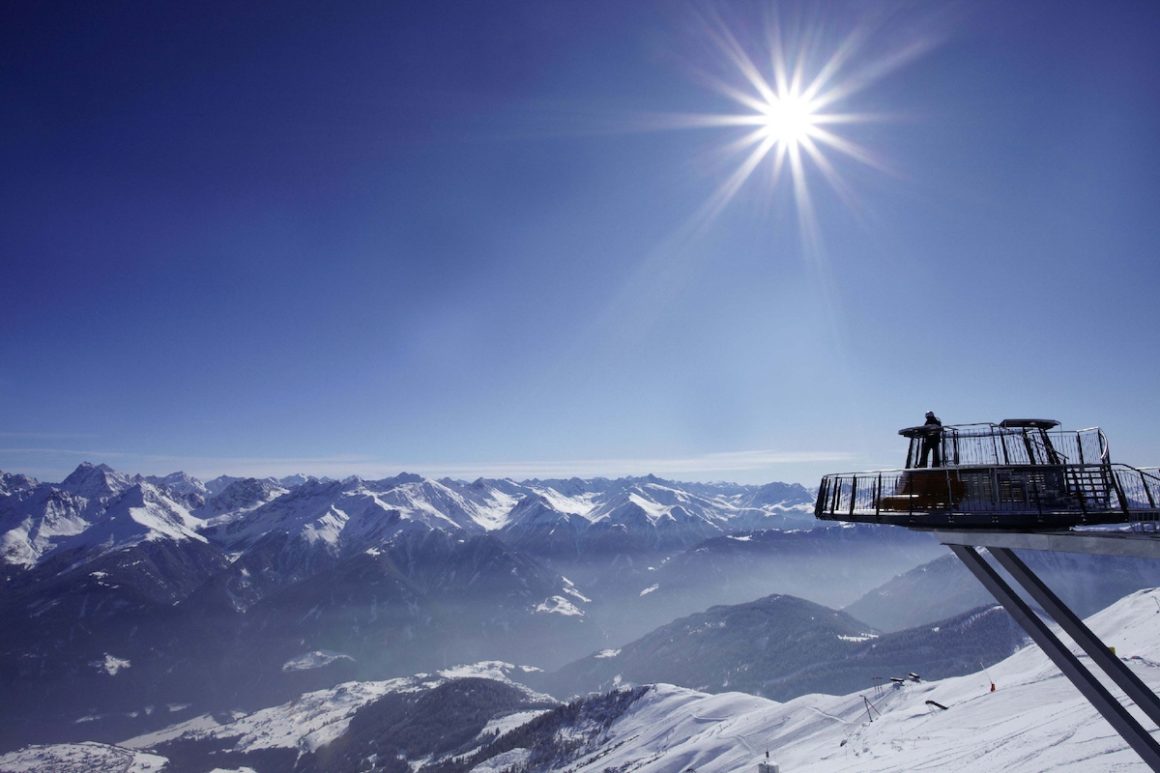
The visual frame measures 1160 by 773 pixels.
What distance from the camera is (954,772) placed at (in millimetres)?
30172

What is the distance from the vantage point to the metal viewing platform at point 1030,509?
12914mm

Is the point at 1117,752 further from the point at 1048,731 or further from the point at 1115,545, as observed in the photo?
the point at 1115,545

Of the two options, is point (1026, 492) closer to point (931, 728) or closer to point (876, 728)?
point (931, 728)

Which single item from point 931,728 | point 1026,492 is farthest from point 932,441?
point 931,728

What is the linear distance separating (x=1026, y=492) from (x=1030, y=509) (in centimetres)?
47

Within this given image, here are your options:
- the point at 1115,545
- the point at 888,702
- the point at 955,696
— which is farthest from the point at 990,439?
the point at 888,702

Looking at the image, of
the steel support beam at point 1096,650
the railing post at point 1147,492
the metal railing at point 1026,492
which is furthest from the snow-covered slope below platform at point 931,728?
the metal railing at point 1026,492

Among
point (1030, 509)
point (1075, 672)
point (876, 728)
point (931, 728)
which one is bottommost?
point (876, 728)

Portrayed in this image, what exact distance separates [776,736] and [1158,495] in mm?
98236

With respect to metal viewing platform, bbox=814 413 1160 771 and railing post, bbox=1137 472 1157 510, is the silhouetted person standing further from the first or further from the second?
railing post, bbox=1137 472 1157 510

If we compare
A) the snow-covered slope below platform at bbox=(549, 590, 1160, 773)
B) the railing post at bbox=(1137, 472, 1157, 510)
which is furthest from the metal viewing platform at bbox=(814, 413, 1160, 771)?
the snow-covered slope below platform at bbox=(549, 590, 1160, 773)

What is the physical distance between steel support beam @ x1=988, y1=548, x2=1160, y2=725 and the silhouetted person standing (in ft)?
10.6

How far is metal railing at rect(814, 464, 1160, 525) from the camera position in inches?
537

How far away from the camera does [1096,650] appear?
1333 cm
